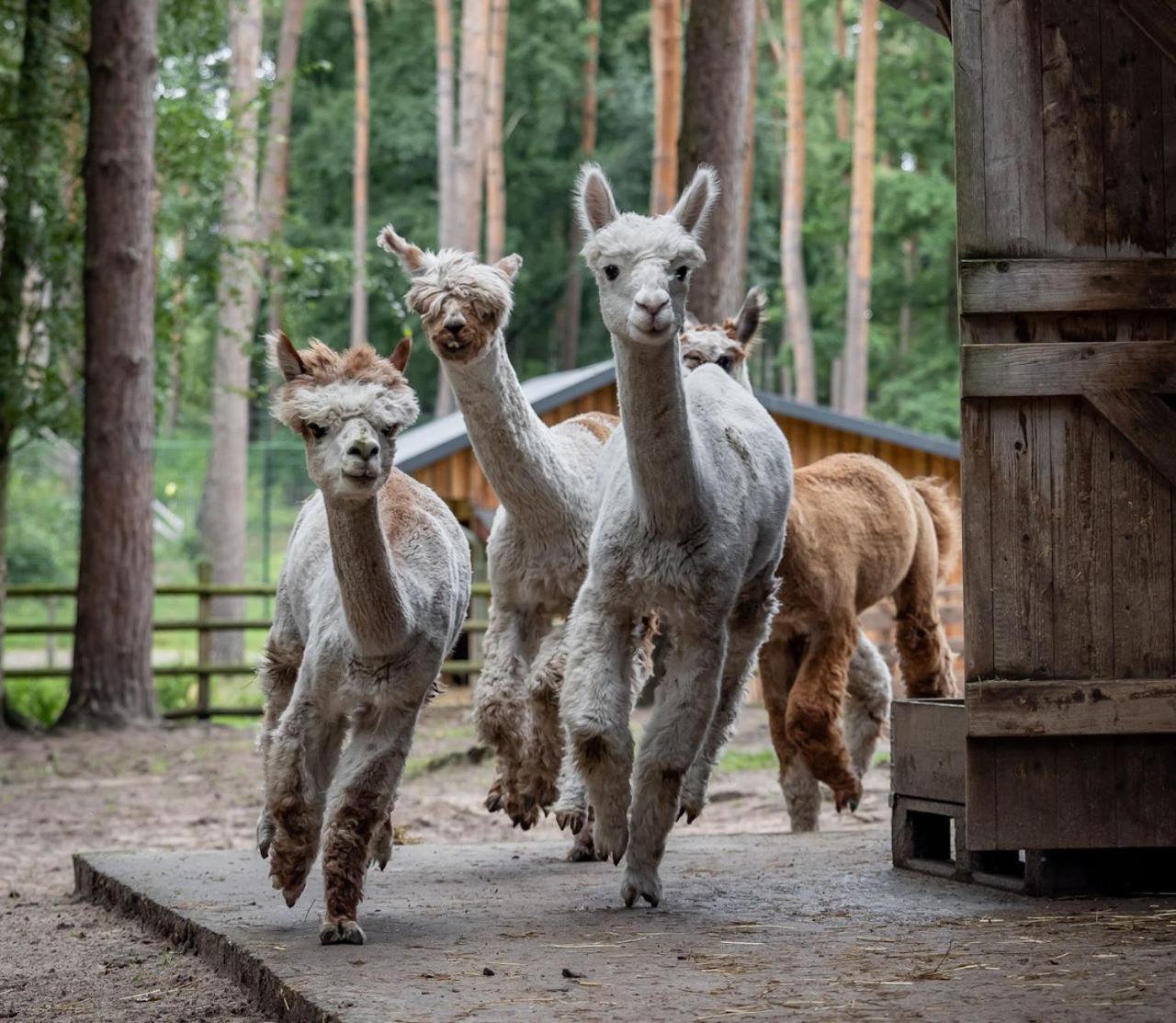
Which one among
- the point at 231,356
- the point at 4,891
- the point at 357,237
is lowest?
the point at 4,891

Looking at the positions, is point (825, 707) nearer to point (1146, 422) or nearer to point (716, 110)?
point (1146, 422)

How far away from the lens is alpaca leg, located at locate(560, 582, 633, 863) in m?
5.29

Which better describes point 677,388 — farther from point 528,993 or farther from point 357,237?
point 357,237

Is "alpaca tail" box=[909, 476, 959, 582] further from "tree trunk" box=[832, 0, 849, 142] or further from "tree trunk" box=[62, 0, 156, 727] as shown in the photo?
"tree trunk" box=[832, 0, 849, 142]

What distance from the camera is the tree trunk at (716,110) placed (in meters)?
12.1

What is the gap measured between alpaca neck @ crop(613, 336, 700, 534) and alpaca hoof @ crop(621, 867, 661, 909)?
1.08 m

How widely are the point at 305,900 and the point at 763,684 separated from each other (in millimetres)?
2752

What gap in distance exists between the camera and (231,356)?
2400 centimetres

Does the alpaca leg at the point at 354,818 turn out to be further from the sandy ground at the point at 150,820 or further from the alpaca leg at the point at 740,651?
the alpaca leg at the point at 740,651

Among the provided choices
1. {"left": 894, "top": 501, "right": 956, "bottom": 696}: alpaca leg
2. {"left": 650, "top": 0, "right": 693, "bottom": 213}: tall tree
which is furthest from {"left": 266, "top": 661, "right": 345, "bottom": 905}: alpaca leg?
{"left": 650, "top": 0, "right": 693, "bottom": 213}: tall tree

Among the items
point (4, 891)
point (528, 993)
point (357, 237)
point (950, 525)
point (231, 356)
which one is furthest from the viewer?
point (357, 237)

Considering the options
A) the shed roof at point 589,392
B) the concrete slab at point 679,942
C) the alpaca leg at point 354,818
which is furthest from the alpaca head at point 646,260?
the shed roof at point 589,392

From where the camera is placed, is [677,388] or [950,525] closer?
[677,388]

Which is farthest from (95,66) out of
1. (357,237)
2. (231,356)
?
(357,237)
